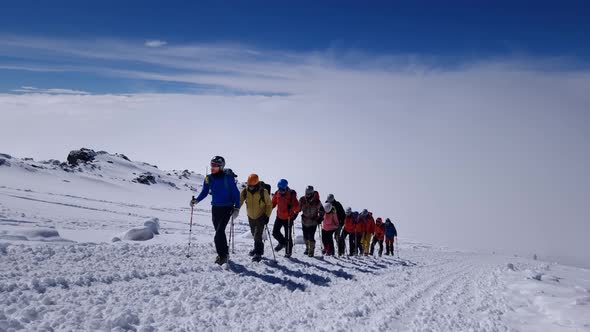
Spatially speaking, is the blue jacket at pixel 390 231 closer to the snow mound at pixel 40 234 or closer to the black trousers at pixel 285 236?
the black trousers at pixel 285 236

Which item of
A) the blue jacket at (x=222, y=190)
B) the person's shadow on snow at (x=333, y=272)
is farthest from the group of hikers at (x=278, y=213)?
the person's shadow on snow at (x=333, y=272)

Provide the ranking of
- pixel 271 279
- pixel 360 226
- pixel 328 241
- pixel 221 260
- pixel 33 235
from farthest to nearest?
pixel 360 226 < pixel 328 241 < pixel 33 235 < pixel 221 260 < pixel 271 279

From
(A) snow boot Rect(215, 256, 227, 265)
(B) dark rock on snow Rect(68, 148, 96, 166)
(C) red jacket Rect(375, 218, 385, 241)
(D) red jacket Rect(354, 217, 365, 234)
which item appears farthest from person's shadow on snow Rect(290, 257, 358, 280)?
(B) dark rock on snow Rect(68, 148, 96, 166)

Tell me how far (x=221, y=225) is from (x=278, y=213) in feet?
12.9

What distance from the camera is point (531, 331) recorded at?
620cm

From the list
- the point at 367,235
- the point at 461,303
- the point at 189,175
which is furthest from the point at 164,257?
the point at 189,175

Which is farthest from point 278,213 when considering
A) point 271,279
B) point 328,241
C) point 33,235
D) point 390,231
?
point 390,231

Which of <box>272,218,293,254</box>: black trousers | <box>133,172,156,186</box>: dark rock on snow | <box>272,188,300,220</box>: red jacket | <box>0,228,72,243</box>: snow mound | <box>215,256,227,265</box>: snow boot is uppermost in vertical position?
<box>133,172,156,186</box>: dark rock on snow

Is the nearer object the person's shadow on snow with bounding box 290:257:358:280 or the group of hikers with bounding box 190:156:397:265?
the group of hikers with bounding box 190:156:397:265

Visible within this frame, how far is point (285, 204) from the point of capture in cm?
1370

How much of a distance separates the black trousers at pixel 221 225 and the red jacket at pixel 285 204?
3.62 metres

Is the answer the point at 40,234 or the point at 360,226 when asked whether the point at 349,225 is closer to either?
the point at 360,226

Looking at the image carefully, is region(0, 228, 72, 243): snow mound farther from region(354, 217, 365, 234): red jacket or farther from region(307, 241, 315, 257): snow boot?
region(354, 217, 365, 234): red jacket

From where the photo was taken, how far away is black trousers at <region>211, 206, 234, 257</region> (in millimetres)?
9773
